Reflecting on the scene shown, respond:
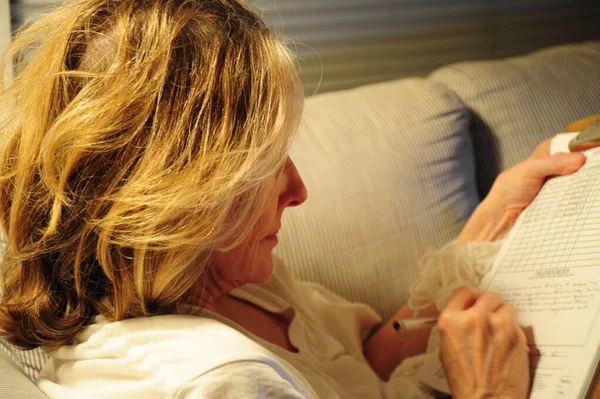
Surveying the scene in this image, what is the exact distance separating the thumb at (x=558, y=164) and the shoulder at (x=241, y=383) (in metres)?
0.59

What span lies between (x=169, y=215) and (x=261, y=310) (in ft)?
1.36

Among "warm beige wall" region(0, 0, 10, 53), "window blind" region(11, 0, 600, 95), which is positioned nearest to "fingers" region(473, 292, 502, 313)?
"window blind" region(11, 0, 600, 95)

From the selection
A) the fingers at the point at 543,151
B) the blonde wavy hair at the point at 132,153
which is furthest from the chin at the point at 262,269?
the fingers at the point at 543,151

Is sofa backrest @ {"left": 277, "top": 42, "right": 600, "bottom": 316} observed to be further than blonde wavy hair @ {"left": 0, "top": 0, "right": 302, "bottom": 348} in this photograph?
Yes

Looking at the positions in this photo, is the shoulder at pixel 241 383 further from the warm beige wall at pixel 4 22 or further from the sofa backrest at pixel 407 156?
the warm beige wall at pixel 4 22

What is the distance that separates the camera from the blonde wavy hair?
2.48 feet

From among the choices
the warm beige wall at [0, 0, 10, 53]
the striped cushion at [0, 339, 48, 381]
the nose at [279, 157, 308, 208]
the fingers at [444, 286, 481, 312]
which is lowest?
the striped cushion at [0, 339, 48, 381]

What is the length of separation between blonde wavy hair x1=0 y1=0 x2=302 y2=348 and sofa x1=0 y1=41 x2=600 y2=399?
0.52 metres

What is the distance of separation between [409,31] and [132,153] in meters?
1.66

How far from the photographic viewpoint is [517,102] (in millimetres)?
1616

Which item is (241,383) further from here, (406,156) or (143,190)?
(406,156)

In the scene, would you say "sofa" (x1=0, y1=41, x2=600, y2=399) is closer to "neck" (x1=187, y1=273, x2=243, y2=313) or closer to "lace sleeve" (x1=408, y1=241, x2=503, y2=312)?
"lace sleeve" (x1=408, y1=241, x2=503, y2=312)

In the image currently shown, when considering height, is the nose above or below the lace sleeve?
above

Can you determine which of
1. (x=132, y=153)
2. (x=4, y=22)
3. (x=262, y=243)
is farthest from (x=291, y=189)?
(x=4, y=22)
